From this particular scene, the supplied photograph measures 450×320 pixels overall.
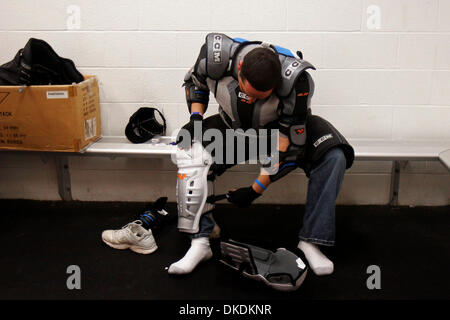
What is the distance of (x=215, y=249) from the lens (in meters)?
2.12

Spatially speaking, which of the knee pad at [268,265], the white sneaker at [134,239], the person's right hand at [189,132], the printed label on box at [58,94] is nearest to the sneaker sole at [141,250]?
the white sneaker at [134,239]

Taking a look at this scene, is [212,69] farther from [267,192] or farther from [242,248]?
[267,192]

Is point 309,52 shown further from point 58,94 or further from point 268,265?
point 58,94

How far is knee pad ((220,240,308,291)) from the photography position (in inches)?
70.4

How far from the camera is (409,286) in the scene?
1826mm

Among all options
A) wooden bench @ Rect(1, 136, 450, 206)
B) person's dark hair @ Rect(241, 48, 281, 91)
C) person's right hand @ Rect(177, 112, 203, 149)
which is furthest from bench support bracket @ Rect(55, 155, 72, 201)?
person's dark hair @ Rect(241, 48, 281, 91)

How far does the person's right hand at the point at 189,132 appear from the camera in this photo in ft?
6.61

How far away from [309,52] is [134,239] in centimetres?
133

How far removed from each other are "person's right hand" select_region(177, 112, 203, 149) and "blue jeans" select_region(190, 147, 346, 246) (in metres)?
0.55

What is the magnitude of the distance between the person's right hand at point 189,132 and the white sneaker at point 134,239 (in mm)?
449

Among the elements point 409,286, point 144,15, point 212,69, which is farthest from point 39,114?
point 409,286

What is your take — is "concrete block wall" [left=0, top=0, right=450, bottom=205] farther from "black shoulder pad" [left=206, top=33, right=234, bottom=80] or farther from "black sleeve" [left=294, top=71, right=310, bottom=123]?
"black sleeve" [left=294, top=71, right=310, bottom=123]

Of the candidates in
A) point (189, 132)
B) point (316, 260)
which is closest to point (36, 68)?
point (189, 132)

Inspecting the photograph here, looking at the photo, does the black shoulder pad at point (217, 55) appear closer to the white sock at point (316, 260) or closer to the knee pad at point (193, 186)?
the knee pad at point (193, 186)
